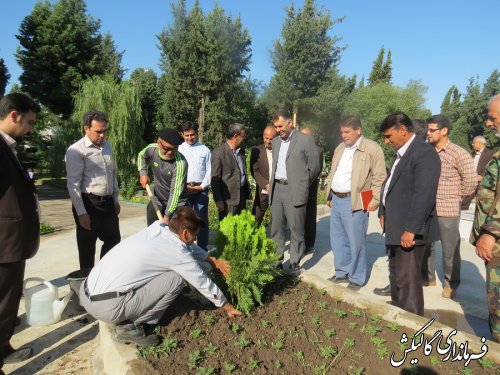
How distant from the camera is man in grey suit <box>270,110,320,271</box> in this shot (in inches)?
176

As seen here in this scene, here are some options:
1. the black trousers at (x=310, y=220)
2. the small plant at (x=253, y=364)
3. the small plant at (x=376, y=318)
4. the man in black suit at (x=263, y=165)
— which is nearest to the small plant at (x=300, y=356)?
the small plant at (x=253, y=364)

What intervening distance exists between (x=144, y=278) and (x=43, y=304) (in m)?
1.33

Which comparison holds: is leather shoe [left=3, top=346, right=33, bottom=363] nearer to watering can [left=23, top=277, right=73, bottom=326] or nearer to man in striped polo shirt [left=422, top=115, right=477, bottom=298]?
watering can [left=23, top=277, right=73, bottom=326]

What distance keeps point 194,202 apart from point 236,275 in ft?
7.18

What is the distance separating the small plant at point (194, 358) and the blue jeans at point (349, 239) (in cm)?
256

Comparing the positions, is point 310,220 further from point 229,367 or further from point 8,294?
point 8,294

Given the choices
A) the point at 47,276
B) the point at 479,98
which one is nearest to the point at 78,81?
the point at 47,276

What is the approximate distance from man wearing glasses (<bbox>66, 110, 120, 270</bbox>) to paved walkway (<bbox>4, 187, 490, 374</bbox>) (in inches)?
28.3

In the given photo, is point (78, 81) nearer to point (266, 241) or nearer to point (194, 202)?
point (194, 202)

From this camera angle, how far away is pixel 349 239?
4.41 m

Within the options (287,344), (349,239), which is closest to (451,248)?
(349,239)

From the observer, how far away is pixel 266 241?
333 centimetres

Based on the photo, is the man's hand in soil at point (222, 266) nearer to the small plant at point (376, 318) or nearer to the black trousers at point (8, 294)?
the small plant at point (376, 318)

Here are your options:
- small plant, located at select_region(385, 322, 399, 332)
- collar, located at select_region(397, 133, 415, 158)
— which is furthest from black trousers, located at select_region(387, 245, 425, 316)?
collar, located at select_region(397, 133, 415, 158)
